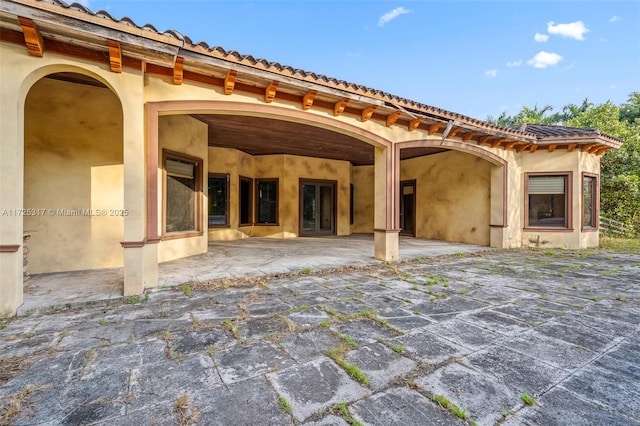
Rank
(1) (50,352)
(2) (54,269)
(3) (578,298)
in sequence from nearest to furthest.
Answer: (1) (50,352) → (3) (578,298) → (2) (54,269)

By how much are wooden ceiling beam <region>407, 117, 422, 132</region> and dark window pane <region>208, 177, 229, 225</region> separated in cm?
584

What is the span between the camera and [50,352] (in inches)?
82.7

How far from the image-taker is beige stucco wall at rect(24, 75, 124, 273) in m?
4.32

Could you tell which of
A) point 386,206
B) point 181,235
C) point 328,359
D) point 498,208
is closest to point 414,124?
point 386,206

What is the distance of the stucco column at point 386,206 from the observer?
5.65 metres

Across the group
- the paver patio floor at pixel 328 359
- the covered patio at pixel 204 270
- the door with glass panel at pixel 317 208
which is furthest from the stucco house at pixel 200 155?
the paver patio floor at pixel 328 359

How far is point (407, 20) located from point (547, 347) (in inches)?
451

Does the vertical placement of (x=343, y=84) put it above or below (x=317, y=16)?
below

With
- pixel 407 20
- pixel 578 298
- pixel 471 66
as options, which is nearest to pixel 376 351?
pixel 578 298

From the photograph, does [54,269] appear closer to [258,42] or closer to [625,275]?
[625,275]

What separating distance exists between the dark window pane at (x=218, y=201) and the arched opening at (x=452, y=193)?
17.9 ft

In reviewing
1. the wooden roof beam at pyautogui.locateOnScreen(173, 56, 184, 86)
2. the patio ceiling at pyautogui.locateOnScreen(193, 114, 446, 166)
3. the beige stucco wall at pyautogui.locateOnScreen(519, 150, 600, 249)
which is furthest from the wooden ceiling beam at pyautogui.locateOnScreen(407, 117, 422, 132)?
the beige stucco wall at pyautogui.locateOnScreen(519, 150, 600, 249)

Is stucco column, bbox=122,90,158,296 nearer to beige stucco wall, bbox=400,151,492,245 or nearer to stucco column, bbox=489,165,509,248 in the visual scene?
stucco column, bbox=489,165,509,248

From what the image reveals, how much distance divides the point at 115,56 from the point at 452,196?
29.0ft
